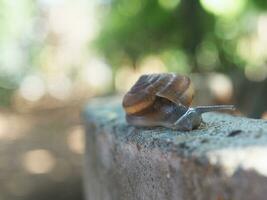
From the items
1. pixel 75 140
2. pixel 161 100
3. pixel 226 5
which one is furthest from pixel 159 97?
pixel 75 140

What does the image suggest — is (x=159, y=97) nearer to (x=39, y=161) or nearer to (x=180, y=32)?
(x=39, y=161)

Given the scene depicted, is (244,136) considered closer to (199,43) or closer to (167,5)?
(167,5)

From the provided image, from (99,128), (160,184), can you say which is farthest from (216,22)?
(160,184)

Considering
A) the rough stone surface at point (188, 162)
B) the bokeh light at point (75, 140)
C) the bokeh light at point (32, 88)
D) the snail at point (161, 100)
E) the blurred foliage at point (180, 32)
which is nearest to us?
the rough stone surface at point (188, 162)

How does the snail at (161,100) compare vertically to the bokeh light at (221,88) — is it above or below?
above

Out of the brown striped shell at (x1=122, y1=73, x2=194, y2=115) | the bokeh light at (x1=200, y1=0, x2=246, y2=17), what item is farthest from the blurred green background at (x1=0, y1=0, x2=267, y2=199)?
the brown striped shell at (x1=122, y1=73, x2=194, y2=115)

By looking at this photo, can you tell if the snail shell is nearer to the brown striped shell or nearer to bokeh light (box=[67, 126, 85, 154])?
the brown striped shell

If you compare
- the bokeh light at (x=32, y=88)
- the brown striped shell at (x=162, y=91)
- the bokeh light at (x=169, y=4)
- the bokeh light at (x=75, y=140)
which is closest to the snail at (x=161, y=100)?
the brown striped shell at (x=162, y=91)

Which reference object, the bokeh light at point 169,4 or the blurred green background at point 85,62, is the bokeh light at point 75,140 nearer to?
the blurred green background at point 85,62
